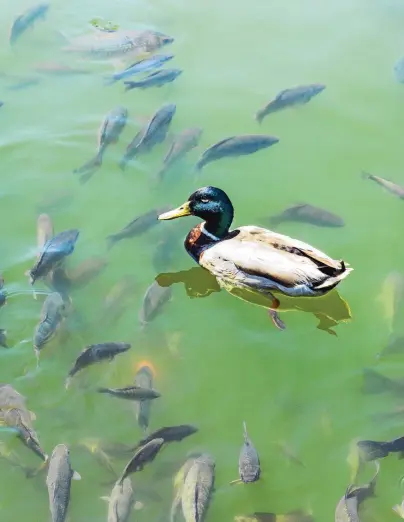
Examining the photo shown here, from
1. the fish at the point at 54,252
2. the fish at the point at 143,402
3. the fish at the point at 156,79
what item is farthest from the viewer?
the fish at the point at 156,79

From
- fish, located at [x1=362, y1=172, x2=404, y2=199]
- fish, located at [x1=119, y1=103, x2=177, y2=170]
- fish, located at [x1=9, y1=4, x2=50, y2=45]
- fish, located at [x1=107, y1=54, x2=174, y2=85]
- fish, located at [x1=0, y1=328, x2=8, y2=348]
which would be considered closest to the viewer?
fish, located at [x1=0, y1=328, x2=8, y2=348]

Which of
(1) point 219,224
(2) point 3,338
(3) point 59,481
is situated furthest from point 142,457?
(1) point 219,224

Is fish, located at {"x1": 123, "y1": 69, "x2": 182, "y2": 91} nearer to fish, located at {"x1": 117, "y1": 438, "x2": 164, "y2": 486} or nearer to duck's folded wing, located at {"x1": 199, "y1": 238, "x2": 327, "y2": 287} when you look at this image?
Answer: duck's folded wing, located at {"x1": 199, "y1": 238, "x2": 327, "y2": 287}

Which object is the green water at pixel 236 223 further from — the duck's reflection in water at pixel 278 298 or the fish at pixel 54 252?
the fish at pixel 54 252

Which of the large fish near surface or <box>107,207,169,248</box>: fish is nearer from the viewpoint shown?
<box>107,207,169,248</box>: fish

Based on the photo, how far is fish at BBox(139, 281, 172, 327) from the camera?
470 centimetres

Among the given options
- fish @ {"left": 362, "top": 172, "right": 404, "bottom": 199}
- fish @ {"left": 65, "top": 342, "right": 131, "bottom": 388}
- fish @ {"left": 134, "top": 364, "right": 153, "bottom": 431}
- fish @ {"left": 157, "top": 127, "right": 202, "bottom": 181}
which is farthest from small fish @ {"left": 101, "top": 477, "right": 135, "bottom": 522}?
fish @ {"left": 362, "top": 172, "right": 404, "bottom": 199}

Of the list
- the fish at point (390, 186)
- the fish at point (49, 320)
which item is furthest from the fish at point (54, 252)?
the fish at point (390, 186)

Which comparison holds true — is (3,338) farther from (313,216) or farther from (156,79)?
(156,79)

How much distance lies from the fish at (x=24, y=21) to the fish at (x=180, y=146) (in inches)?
111

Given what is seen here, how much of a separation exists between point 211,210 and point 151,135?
135 centimetres

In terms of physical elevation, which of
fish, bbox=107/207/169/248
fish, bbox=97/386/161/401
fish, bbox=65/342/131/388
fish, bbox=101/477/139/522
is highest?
fish, bbox=107/207/169/248

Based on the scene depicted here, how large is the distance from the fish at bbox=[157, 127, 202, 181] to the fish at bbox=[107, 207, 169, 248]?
60 centimetres

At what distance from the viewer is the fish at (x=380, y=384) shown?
A: 424cm
